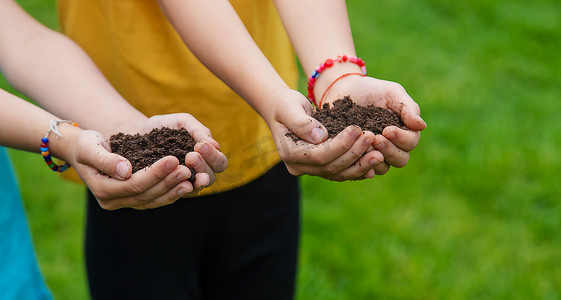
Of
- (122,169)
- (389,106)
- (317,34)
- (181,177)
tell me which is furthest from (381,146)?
(122,169)

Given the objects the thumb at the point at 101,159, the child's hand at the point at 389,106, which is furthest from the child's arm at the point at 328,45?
the thumb at the point at 101,159

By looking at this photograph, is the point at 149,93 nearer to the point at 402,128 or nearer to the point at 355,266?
the point at 402,128

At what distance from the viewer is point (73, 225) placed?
350 cm

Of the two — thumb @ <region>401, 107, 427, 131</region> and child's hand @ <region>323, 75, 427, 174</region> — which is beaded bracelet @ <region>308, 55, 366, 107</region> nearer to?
child's hand @ <region>323, 75, 427, 174</region>

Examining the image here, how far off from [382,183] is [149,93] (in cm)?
212

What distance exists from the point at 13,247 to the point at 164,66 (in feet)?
2.43

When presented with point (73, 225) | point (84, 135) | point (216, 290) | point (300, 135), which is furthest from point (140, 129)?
point (73, 225)

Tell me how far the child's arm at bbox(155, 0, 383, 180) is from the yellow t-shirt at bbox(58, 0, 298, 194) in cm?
12

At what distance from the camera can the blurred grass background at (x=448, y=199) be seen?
3.04 metres

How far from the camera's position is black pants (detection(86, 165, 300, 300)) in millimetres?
1792

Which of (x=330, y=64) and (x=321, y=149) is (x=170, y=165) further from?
(x=330, y=64)

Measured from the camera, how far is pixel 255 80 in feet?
5.13

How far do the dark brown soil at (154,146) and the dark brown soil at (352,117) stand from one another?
0.28m

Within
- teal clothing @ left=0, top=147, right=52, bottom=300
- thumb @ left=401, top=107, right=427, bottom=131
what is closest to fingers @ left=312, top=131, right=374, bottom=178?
thumb @ left=401, top=107, right=427, bottom=131
